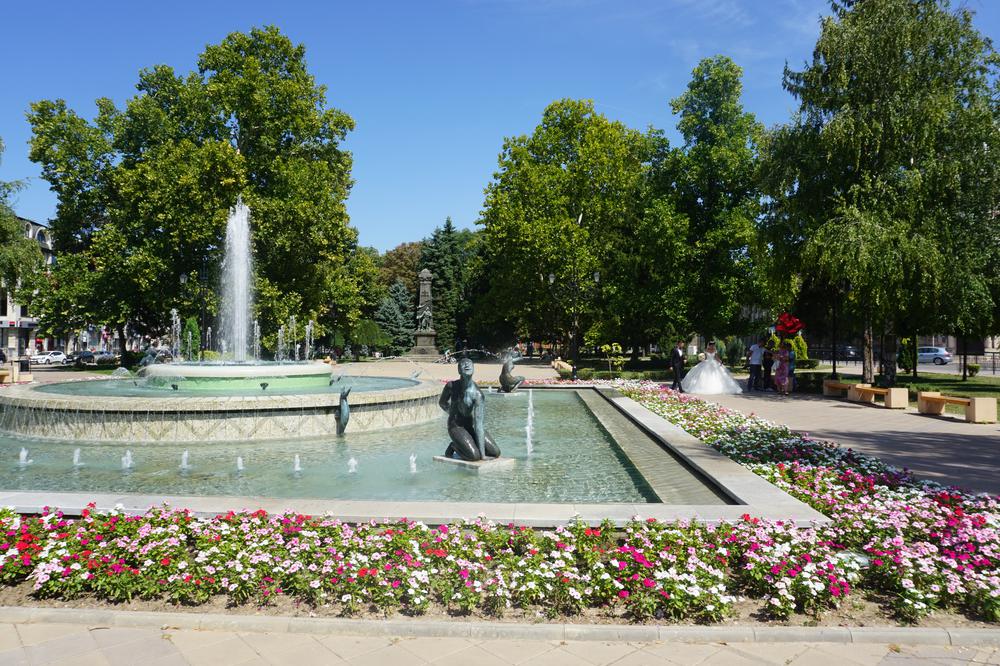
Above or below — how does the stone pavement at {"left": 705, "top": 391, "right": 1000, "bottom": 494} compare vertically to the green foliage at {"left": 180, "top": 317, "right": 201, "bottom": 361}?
below

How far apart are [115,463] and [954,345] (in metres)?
86.4

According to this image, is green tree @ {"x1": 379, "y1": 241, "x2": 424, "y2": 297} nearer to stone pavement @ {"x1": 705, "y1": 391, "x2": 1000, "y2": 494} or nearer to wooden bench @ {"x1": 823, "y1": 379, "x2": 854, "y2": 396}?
wooden bench @ {"x1": 823, "y1": 379, "x2": 854, "y2": 396}

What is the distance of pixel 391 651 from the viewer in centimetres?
439

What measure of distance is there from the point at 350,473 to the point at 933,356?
5952 cm

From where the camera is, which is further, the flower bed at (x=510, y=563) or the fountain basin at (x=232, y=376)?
the fountain basin at (x=232, y=376)

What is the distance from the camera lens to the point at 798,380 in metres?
24.1

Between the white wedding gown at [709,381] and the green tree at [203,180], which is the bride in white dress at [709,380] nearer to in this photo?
the white wedding gown at [709,381]

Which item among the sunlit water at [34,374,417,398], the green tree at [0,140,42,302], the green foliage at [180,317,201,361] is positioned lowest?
the sunlit water at [34,374,417,398]

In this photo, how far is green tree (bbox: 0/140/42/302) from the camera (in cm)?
2856

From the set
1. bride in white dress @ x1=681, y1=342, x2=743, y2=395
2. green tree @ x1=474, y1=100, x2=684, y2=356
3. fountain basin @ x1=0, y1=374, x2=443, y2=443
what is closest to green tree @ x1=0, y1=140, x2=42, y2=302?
fountain basin @ x1=0, y1=374, x2=443, y2=443

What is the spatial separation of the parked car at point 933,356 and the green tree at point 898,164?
36.8 m

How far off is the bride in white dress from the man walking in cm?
153

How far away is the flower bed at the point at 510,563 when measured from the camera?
16.0ft

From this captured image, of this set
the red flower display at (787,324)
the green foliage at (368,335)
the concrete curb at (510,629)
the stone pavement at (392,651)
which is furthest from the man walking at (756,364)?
the green foliage at (368,335)
